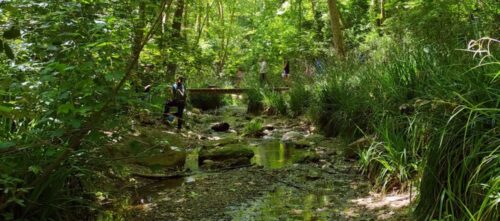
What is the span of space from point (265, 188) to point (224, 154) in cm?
172

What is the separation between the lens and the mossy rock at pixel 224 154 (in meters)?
6.82

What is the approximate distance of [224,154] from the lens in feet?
22.5

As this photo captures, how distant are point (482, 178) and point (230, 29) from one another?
24.4m

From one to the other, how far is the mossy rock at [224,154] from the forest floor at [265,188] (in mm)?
23

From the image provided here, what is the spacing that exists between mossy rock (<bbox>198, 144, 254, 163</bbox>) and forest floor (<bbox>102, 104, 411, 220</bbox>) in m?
0.02

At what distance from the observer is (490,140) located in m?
2.98

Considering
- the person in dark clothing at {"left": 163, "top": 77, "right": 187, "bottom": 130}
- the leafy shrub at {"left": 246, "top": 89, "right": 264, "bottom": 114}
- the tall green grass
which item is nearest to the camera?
the tall green grass

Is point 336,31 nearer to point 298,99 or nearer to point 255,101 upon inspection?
point 298,99

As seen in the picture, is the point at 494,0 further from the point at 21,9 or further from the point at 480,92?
the point at 21,9

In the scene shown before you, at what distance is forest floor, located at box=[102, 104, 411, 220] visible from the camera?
425cm

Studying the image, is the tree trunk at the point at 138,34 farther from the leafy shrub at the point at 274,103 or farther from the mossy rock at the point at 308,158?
the leafy shrub at the point at 274,103

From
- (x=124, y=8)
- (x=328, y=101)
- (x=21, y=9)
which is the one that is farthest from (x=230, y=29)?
(x=21, y=9)

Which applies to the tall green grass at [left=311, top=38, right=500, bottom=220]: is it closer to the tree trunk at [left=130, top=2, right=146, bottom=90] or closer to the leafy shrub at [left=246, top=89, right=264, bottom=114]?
the tree trunk at [left=130, top=2, right=146, bottom=90]

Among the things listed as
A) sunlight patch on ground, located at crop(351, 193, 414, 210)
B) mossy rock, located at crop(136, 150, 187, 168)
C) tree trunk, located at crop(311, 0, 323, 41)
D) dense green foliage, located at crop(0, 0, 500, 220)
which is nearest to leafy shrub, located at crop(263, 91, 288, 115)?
dense green foliage, located at crop(0, 0, 500, 220)
